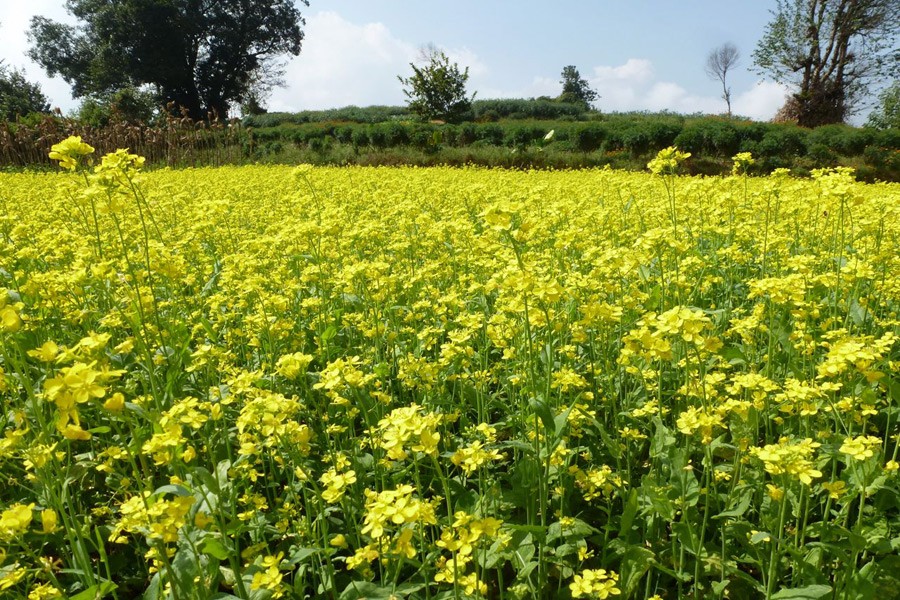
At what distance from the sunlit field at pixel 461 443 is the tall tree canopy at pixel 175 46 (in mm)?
38771

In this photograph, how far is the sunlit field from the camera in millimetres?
A: 1592

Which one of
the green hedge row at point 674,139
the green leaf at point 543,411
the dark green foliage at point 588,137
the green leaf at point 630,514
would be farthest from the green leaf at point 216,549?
the dark green foliage at point 588,137

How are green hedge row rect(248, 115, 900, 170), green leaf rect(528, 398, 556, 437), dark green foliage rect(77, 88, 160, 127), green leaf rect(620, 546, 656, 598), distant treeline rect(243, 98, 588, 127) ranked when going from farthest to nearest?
distant treeline rect(243, 98, 588, 127) → dark green foliage rect(77, 88, 160, 127) → green hedge row rect(248, 115, 900, 170) → green leaf rect(620, 546, 656, 598) → green leaf rect(528, 398, 556, 437)

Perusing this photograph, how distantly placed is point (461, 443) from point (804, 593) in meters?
1.25

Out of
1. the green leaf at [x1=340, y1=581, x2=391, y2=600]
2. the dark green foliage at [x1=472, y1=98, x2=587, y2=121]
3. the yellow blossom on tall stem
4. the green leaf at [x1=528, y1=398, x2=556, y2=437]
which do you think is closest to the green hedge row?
the dark green foliage at [x1=472, y1=98, x2=587, y2=121]

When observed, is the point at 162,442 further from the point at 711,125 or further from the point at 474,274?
the point at 711,125

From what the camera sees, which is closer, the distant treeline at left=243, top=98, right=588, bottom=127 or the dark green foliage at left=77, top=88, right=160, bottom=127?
the dark green foliage at left=77, top=88, right=160, bottom=127

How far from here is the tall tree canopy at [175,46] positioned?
117 feet

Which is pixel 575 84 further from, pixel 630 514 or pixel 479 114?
pixel 630 514

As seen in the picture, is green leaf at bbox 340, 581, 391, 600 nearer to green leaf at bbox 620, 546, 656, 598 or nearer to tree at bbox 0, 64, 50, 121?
green leaf at bbox 620, 546, 656, 598

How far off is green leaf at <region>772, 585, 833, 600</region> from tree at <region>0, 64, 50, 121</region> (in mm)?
43557

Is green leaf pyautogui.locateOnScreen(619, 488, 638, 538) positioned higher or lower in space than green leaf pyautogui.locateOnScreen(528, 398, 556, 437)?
lower

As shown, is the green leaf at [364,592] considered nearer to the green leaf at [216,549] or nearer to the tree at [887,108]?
the green leaf at [216,549]

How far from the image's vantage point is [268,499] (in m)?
2.50
